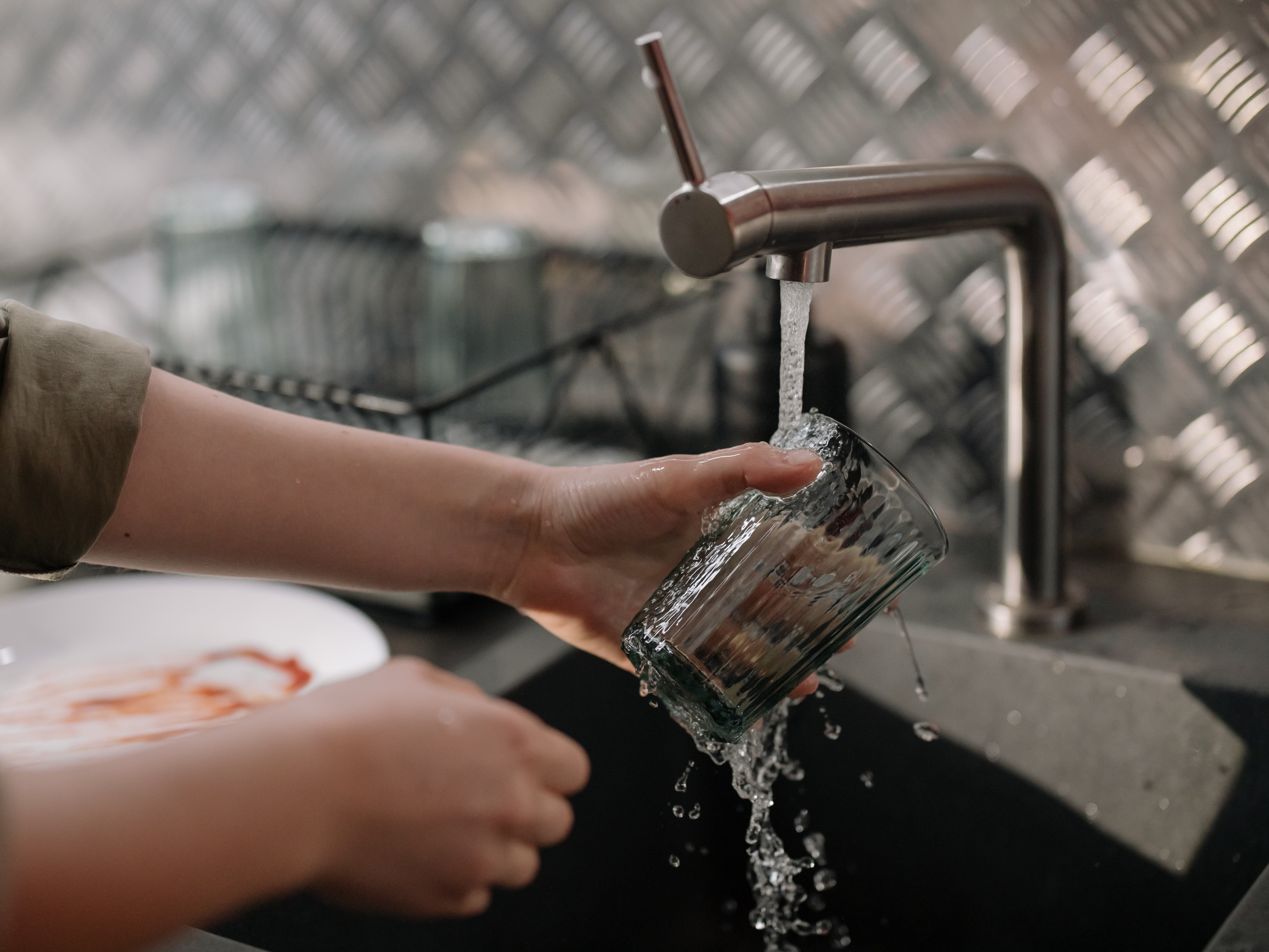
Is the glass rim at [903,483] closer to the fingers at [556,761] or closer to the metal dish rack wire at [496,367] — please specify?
the fingers at [556,761]

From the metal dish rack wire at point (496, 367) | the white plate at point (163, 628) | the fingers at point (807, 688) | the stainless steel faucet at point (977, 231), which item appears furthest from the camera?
the metal dish rack wire at point (496, 367)

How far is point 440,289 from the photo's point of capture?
1391 mm

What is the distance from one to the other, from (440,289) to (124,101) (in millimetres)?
797

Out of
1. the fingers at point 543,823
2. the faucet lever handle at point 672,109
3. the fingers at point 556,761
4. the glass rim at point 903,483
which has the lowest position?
the fingers at point 543,823

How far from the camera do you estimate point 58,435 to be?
608mm

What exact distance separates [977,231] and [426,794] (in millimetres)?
553

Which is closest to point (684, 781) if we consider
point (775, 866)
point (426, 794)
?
point (775, 866)

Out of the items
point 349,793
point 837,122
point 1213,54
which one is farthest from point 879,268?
point 349,793

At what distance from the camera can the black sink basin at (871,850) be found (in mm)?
840

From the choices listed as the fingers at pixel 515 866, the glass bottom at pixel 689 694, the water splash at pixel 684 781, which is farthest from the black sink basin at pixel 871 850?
the fingers at pixel 515 866

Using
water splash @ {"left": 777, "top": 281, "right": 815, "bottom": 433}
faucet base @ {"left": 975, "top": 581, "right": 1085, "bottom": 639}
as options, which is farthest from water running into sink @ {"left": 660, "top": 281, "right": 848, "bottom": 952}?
faucet base @ {"left": 975, "top": 581, "right": 1085, "bottom": 639}

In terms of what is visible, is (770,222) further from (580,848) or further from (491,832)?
(580,848)

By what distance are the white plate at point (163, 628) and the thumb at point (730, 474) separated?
34 cm

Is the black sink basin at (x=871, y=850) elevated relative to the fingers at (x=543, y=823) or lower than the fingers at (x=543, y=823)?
lower
